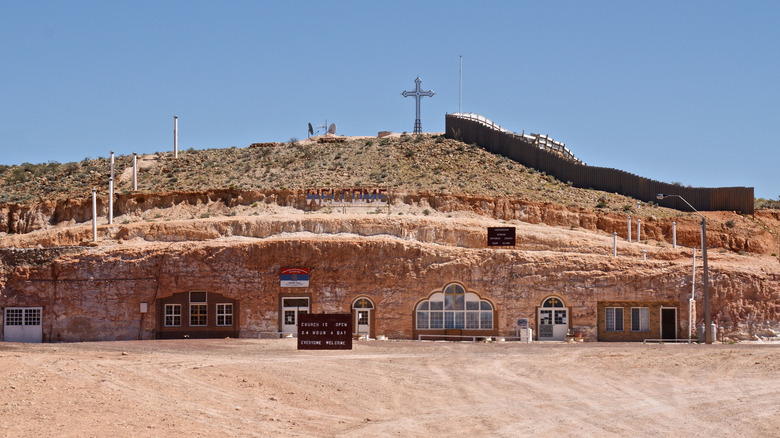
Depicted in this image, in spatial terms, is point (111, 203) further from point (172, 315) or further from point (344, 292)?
point (344, 292)

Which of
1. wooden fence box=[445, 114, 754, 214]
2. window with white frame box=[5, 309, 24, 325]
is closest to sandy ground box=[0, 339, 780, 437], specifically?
window with white frame box=[5, 309, 24, 325]

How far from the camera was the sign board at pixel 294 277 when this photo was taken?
4662 cm

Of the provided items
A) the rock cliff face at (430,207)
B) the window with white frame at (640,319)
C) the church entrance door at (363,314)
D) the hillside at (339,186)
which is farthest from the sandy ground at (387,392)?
the hillside at (339,186)

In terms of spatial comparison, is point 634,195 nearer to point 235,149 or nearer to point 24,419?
point 235,149

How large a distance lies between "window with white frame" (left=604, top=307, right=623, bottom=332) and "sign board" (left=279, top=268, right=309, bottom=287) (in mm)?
14842

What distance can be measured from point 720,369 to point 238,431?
18733mm

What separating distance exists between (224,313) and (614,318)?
19265 mm

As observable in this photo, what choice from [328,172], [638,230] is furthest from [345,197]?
[638,230]

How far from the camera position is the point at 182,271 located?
46938 millimetres

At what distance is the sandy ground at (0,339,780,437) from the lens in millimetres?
21891

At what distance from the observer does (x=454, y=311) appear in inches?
1853

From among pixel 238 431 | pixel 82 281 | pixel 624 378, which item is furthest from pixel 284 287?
pixel 238 431

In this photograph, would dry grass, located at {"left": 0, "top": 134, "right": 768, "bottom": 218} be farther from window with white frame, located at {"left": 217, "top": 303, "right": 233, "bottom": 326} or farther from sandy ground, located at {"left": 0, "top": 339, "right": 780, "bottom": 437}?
sandy ground, located at {"left": 0, "top": 339, "right": 780, "bottom": 437}

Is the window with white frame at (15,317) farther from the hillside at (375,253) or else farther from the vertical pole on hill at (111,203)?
the vertical pole on hill at (111,203)
